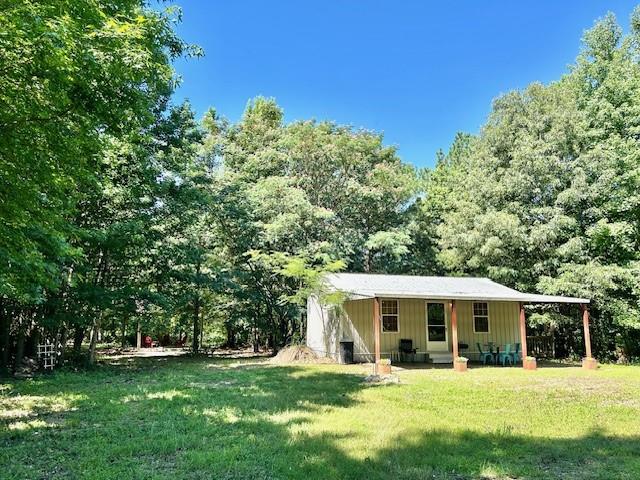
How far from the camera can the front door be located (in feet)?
52.8

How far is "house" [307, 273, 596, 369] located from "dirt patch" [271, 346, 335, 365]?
0.39 m

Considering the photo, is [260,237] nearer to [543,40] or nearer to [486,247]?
[486,247]

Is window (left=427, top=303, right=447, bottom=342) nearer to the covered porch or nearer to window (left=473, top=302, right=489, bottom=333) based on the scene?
the covered porch

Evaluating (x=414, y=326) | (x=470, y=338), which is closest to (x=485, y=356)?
(x=470, y=338)

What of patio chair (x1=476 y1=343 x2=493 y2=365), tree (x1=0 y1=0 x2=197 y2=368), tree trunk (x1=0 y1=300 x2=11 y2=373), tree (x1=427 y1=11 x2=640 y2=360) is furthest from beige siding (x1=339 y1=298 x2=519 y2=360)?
tree (x1=0 y1=0 x2=197 y2=368)

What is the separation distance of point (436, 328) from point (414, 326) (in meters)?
0.83

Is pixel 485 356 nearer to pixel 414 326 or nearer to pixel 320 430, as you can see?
pixel 414 326

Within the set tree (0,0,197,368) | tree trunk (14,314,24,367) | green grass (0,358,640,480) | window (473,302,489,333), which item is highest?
tree (0,0,197,368)

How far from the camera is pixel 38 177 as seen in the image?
210 inches

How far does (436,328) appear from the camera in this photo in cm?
1627

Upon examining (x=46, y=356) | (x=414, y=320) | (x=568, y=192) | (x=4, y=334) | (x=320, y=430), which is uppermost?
(x=568, y=192)

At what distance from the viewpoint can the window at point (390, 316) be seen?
15852mm

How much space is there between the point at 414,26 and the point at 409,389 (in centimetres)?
1094

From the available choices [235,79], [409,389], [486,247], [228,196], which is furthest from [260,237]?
[409,389]
